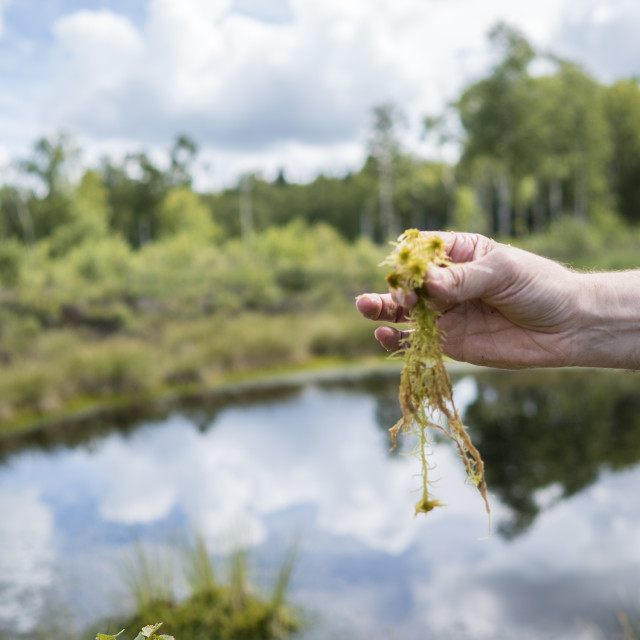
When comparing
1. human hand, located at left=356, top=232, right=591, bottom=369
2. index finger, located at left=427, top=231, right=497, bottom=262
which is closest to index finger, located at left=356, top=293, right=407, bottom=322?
human hand, located at left=356, top=232, right=591, bottom=369

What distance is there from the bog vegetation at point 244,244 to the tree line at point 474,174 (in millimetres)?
88

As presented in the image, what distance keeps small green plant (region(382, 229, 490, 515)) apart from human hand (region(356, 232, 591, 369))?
0.04 metres

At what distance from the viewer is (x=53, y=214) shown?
103ft

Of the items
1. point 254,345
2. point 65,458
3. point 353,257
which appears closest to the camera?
point 65,458

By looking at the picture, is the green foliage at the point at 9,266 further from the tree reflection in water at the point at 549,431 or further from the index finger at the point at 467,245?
the index finger at the point at 467,245

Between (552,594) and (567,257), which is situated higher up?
(567,257)

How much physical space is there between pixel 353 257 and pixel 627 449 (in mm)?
17651

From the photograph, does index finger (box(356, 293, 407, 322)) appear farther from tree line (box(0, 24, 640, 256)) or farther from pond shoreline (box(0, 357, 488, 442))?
tree line (box(0, 24, 640, 256))

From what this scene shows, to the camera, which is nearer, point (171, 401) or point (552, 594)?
point (552, 594)

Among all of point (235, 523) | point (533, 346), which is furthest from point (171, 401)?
point (533, 346)

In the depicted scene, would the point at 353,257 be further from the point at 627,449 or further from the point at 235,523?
the point at 235,523

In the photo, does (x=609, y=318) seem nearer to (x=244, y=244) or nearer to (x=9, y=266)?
(x=9, y=266)

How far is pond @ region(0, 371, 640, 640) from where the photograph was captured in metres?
4.46

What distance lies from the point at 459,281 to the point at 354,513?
4.78 meters
